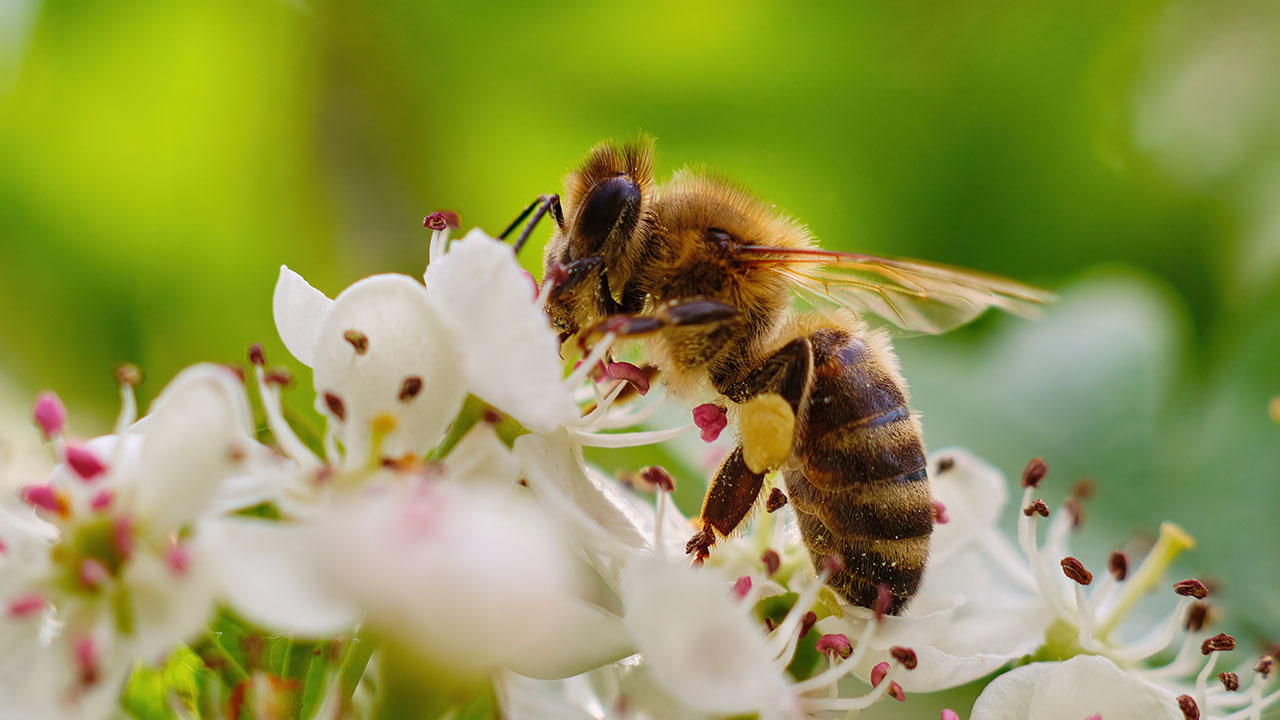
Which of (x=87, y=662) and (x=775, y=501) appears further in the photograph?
(x=775, y=501)

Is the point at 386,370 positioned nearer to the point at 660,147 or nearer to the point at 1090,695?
the point at 1090,695

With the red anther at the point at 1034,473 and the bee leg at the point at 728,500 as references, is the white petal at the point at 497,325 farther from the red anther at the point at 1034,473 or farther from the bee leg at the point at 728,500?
the red anther at the point at 1034,473

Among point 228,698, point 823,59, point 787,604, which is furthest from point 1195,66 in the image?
point 228,698

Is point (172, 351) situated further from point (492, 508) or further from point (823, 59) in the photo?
point (492, 508)

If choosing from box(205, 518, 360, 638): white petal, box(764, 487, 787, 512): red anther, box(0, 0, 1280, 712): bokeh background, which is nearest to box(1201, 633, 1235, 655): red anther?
box(764, 487, 787, 512): red anther

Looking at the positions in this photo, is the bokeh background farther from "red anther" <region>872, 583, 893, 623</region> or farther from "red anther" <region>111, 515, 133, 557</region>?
"red anther" <region>111, 515, 133, 557</region>

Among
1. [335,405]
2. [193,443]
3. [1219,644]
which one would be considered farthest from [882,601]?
[193,443]
